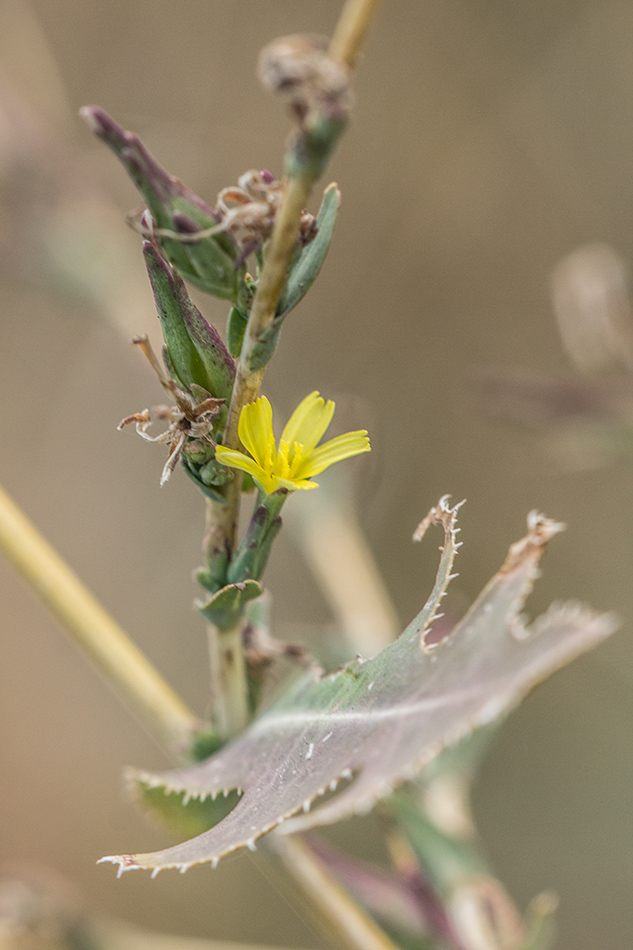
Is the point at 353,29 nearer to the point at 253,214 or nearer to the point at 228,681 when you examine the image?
the point at 253,214

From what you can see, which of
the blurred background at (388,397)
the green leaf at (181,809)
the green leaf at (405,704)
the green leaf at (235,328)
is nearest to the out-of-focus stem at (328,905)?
the green leaf at (181,809)

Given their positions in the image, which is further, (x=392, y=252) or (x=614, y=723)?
(x=392, y=252)

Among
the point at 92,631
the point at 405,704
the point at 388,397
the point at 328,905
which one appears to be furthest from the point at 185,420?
the point at 388,397

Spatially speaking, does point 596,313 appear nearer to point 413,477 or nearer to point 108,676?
point 108,676

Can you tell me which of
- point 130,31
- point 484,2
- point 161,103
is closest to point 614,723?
point 484,2

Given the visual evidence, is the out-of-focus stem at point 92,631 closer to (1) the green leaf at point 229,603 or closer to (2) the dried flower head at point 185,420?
(1) the green leaf at point 229,603

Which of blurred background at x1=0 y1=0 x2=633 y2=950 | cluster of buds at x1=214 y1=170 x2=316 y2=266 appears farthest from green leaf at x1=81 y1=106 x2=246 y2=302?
blurred background at x1=0 y1=0 x2=633 y2=950
